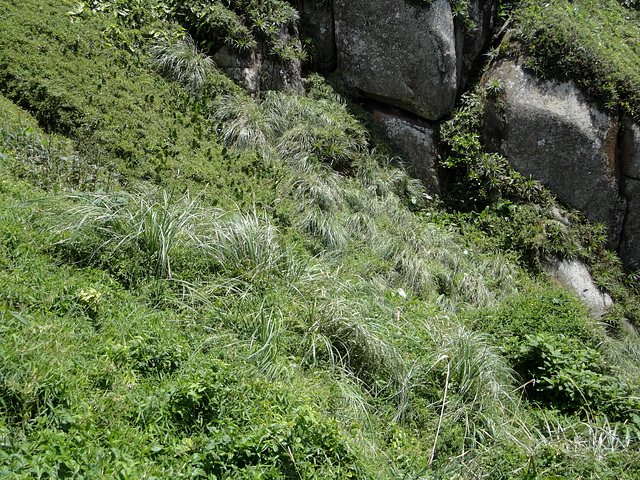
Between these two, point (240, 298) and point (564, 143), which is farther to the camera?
point (564, 143)

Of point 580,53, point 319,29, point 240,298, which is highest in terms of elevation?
point 580,53

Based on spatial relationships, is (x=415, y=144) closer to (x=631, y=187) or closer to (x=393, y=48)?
(x=393, y=48)

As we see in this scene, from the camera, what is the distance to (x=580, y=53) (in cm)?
991

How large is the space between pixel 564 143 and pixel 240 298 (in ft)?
26.3

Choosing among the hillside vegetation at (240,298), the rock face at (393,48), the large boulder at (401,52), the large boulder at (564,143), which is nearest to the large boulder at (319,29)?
the rock face at (393,48)

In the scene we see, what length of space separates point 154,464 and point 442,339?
3.29 meters

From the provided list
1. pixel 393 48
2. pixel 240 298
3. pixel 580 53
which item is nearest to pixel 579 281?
pixel 580 53

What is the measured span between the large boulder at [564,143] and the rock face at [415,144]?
1427mm

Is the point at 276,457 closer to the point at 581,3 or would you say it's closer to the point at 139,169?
the point at 139,169

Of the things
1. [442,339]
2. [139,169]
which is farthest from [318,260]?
[139,169]

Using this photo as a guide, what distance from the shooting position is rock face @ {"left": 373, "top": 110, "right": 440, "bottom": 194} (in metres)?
9.95

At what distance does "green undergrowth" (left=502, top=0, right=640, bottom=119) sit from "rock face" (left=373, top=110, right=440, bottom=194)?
2.56 meters

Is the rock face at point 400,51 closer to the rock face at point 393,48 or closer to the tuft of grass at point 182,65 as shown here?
the rock face at point 393,48

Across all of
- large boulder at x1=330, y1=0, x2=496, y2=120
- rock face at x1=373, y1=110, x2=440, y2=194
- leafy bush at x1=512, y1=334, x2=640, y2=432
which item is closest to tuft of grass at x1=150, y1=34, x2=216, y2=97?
large boulder at x1=330, y1=0, x2=496, y2=120
